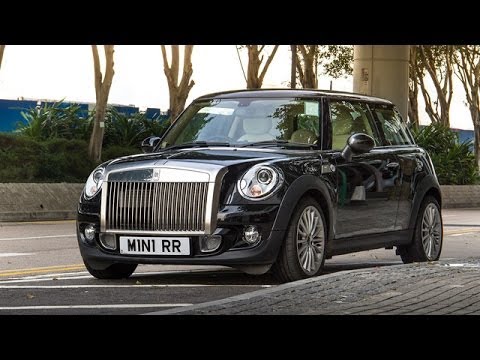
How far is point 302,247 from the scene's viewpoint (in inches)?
445

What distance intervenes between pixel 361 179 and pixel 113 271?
252cm

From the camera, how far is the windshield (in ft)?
39.6

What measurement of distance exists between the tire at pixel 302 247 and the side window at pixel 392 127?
7.12 feet

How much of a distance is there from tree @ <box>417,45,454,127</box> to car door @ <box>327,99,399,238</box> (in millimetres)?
36449

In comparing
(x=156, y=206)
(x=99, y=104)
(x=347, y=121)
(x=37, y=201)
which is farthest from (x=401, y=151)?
(x=99, y=104)

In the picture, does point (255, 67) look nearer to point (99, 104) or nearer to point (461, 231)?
point (99, 104)

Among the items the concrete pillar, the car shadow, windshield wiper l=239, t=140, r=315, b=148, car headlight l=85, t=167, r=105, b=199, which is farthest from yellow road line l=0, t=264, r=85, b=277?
the concrete pillar

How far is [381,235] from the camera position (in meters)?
12.8
